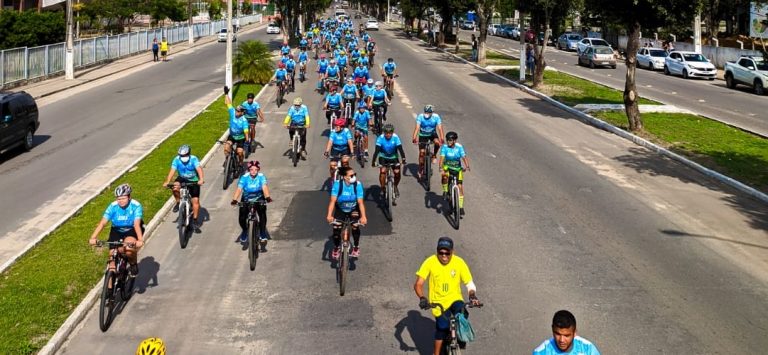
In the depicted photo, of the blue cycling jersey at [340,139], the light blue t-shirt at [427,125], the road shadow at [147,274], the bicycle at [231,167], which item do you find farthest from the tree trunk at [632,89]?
the road shadow at [147,274]

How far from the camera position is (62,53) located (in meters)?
39.3

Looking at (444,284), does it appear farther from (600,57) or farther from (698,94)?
(600,57)

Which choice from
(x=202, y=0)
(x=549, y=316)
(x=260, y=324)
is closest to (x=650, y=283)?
(x=549, y=316)

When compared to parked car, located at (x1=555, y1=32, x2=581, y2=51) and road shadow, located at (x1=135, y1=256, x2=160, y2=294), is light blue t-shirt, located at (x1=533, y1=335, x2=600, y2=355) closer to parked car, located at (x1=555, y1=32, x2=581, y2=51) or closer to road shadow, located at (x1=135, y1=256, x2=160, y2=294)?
road shadow, located at (x1=135, y1=256, x2=160, y2=294)

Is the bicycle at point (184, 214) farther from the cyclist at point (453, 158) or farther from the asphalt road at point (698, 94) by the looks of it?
the asphalt road at point (698, 94)

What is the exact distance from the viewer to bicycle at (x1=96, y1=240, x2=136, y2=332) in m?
8.31

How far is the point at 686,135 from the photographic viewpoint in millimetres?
20688

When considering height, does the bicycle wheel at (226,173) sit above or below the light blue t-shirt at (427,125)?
below

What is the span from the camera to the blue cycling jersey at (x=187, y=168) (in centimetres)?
1176

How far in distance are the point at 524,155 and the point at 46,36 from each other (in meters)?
39.2

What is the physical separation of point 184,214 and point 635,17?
1617 centimetres

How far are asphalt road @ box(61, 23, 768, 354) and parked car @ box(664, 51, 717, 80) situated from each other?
978 inches

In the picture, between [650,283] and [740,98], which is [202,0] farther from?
[650,283]

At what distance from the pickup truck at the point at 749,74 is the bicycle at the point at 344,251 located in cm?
2823
